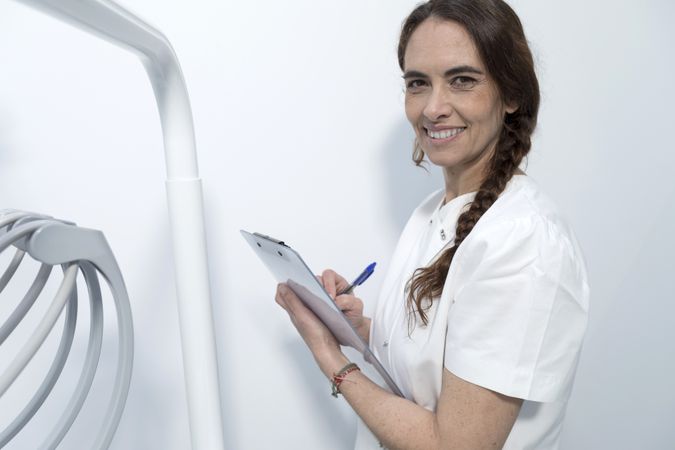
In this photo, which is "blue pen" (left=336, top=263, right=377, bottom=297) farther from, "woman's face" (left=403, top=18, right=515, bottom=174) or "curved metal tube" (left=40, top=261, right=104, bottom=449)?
"curved metal tube" (left=40, top=261, right=104, bottom=449)

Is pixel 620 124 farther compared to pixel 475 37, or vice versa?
pixel 620 124

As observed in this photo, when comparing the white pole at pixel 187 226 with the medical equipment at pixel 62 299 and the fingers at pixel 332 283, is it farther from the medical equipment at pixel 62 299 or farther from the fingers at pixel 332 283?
the fingers at pixel 332 283

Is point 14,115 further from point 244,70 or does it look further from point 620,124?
point 620,124

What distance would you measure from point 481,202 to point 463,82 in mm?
180

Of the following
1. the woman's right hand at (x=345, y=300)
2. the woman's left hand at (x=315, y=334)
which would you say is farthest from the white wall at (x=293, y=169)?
the woman's left hand at (x=315, y=334)

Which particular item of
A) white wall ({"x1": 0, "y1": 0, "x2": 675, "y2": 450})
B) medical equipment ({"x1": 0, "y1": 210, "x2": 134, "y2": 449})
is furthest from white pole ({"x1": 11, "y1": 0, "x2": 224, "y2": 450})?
white wall ({"x1": 0, "y1": 0, "x2": 675, "y2": 450})

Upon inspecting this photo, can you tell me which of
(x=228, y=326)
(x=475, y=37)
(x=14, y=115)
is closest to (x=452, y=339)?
(x=475, y=37)

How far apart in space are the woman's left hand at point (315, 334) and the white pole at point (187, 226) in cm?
16

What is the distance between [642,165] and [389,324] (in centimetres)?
76

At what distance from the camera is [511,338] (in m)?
0.67

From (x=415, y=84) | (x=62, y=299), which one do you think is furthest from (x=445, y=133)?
(x=62, y=299)

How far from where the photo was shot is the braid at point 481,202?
31.1 inches

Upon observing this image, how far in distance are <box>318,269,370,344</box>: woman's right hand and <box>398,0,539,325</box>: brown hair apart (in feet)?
0.56

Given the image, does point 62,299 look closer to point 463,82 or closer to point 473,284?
point 473,284
